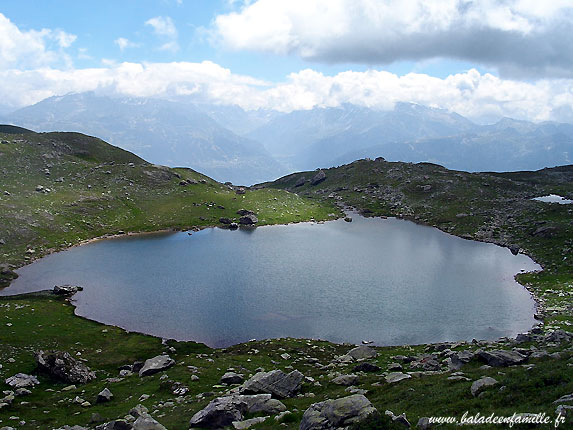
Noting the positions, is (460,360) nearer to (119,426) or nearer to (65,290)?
(119,426)

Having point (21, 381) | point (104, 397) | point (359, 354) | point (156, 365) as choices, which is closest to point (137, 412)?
point (104, 397)

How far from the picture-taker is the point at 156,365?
1843 inches

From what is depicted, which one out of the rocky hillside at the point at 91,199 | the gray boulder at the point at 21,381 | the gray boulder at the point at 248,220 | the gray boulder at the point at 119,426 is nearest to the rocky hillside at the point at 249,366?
the gray boulder at the point at 119,426

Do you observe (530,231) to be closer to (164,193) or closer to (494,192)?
(494,192)

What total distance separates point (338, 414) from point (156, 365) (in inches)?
1210

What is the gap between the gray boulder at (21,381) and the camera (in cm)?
4143

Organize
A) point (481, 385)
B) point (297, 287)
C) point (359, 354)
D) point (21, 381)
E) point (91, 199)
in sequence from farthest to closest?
1. point (91, 199)
2. point (297, 287)
3. point (359, 354)
4. point (21, 381)
5. point (481, 385)

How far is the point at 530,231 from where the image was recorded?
11394 cm

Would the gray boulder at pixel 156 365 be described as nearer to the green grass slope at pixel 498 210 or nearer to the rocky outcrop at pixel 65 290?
the rocky outcrop at pixel 65 290

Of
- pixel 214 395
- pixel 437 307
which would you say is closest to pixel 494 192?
pixel 437 307

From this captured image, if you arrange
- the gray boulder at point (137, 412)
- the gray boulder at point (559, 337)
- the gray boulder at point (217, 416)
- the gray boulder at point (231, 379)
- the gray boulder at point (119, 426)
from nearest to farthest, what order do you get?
the gray boulder at point (119, 426) < the gray boulder at point (217, 416) < the gray boulder at point (137, 412) < the gray boulder at point (231, 379) < the gray boulder at point (559, 337)

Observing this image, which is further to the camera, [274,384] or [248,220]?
[248,220]

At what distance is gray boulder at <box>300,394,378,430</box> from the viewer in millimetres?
22562

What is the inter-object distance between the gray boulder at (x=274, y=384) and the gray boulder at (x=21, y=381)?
24475mm
